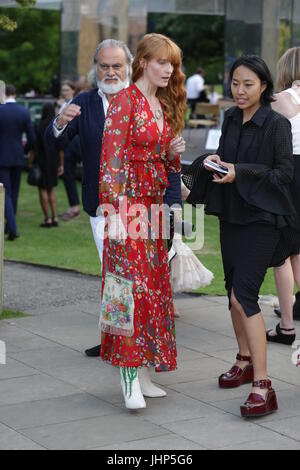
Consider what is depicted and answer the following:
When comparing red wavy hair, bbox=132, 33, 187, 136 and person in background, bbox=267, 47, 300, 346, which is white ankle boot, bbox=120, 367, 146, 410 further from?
person in background, bbox=267, 47, 300, 346

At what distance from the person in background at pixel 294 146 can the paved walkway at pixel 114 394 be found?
19 cm

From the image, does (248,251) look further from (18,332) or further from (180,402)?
(18,332)

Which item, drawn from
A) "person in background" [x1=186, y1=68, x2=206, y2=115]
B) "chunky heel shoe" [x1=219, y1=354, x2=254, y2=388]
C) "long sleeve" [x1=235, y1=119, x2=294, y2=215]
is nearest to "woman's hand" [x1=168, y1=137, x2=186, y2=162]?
"long sleeve" [x1=235, y1=119, x2=294, y2=215]

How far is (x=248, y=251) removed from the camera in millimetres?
5605

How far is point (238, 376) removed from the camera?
612cm

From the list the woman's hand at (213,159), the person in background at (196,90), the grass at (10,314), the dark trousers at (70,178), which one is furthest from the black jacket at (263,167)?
the person in background at (196,90)

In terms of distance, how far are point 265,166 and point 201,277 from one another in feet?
8.58

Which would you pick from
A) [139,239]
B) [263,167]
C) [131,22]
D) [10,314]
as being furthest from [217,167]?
[131,22]

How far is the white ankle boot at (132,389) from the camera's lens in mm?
5543

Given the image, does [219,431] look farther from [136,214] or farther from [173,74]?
[173,74]

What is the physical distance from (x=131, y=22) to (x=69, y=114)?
17016 millimetres

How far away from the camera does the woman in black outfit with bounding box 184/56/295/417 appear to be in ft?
18.2
